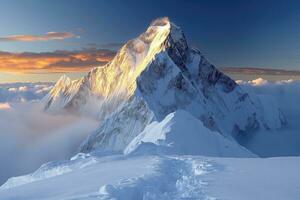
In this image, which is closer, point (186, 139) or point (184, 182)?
point (184, 182)

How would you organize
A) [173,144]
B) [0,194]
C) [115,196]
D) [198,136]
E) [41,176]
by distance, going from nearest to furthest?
1. [115,196]
2. [0,194]
3. [41,176]
4. [173,144]
5. [198,136]

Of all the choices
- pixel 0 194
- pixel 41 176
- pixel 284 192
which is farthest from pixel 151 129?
pixel 284 192

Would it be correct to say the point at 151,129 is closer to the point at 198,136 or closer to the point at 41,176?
the point at 198,136

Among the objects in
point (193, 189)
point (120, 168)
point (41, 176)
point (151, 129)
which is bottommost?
point (151, 129)

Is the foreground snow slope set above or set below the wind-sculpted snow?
above

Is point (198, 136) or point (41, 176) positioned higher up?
point (41, 176)

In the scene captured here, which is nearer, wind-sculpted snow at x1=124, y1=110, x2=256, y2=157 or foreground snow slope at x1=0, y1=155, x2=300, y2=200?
foreground snow slope at x1=0, y1=155, x2=300, y2=200

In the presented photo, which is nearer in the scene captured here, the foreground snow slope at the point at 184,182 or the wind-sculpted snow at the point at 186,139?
the foreground snow slope at the point at 184,182

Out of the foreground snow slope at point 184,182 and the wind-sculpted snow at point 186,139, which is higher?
the foreground snow slope at point 184,182
